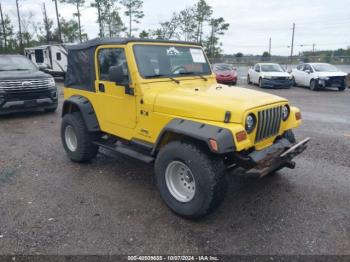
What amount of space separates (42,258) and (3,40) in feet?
146

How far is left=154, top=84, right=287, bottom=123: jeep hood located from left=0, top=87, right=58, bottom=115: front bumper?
6416 mm

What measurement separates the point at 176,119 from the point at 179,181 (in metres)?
0.78

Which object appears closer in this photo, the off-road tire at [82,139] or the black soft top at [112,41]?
the black soft top at [112,41]

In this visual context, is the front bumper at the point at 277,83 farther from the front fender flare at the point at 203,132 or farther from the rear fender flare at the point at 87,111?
the front fender flare at the point at 203,132

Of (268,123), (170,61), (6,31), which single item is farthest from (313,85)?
(6,31)

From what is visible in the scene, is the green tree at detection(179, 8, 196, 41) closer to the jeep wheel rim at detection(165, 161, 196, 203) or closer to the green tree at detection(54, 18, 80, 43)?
the green tree at detection(54, 18, 80, 43)

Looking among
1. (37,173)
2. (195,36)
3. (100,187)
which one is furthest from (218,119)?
(195,36)

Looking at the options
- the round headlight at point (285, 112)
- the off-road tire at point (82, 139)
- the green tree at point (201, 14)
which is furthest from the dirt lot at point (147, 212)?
the green tree at point (201, 14)

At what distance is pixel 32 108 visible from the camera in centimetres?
905

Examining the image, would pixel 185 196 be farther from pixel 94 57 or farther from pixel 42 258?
pixel 94 57

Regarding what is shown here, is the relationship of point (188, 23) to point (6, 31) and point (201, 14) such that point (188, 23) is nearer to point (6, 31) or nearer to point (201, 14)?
point (201, 14)

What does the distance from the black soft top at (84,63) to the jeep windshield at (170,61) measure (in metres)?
0.15

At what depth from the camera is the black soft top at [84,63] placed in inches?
180

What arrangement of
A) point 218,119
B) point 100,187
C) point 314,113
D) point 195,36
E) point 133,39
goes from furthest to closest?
point 195,36
point 314,113
point 100,187
point 133,39
point 218,119
